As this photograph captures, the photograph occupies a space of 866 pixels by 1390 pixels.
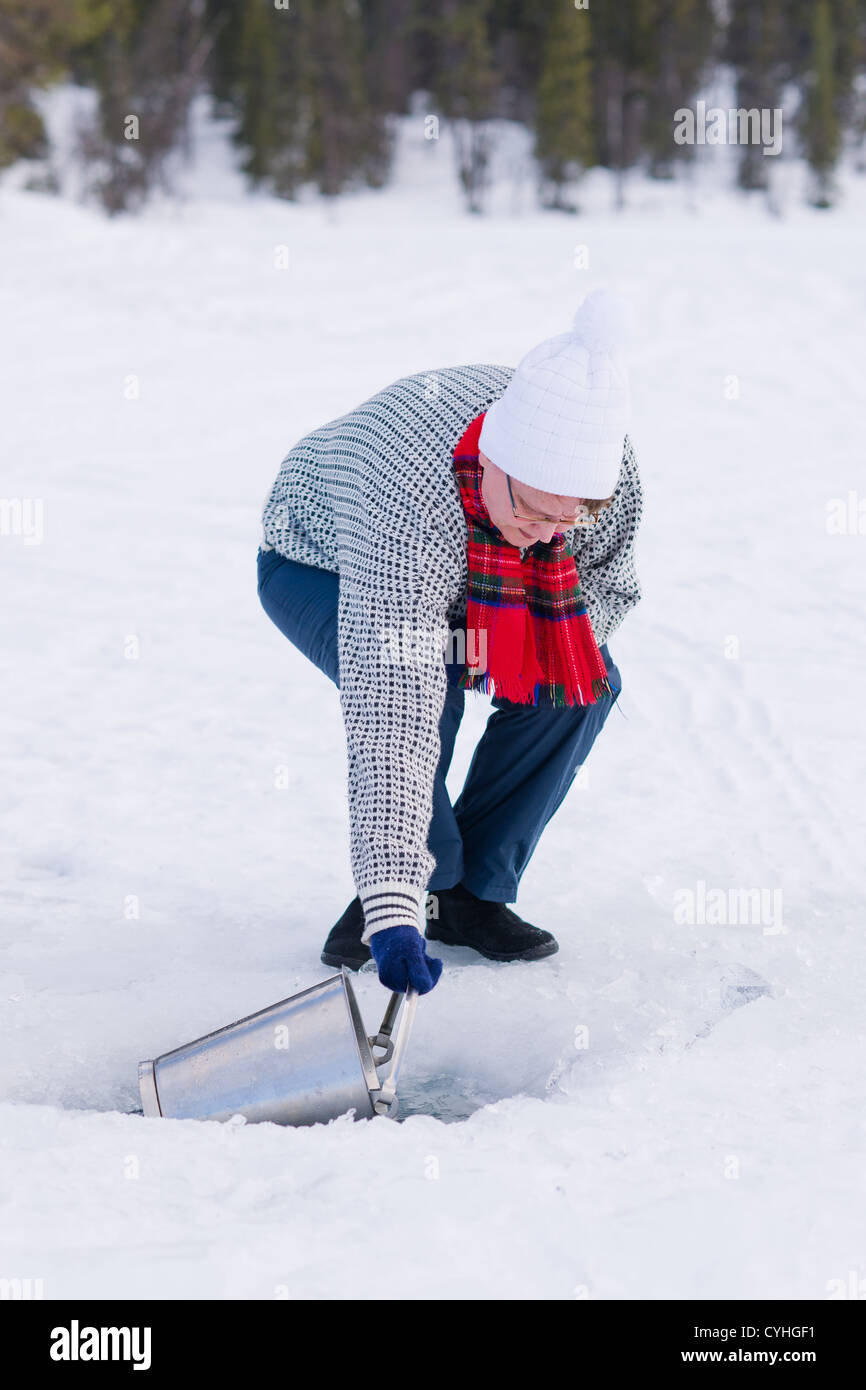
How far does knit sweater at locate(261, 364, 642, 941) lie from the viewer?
200 centimetres

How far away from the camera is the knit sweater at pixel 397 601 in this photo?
1996 millimetres

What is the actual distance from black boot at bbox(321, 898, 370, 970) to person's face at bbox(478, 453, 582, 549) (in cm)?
85

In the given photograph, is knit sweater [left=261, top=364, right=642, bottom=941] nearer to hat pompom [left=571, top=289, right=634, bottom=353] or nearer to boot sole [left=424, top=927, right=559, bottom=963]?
hat pompom [left=571, top=289, right=634, bottom=353]

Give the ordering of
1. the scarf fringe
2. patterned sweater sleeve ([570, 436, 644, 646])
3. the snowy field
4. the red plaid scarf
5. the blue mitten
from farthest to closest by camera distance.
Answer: patterned sweater sleeve ([570, 436, 644, 646]) < the scarf fringe < the red plaid scarf < the blue mitten < the snowy field

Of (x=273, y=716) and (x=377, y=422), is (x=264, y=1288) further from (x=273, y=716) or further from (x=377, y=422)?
(x=273, y=716)

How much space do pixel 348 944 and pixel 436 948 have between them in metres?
0.22

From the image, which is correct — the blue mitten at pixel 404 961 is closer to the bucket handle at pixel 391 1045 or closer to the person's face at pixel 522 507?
the bucket handle at pixel 391 1045

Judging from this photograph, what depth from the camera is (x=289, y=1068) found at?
2.00 meters

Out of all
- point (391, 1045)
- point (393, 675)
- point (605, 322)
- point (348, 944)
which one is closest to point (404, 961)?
point (391, 1045)

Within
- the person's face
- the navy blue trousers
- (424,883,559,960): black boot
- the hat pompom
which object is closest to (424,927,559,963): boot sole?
(424,883,559,960): black boot

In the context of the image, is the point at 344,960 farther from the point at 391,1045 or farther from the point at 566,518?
the point at 566,518

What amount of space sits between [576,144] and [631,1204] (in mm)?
22348

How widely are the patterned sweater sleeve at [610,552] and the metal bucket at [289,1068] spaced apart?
84 cm

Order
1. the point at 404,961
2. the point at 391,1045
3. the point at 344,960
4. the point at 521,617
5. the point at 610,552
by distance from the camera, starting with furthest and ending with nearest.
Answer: the point at 344,960 < the point at 610,552 < the point at 521,617 < the point at 391,1045 < the point at 404,961
